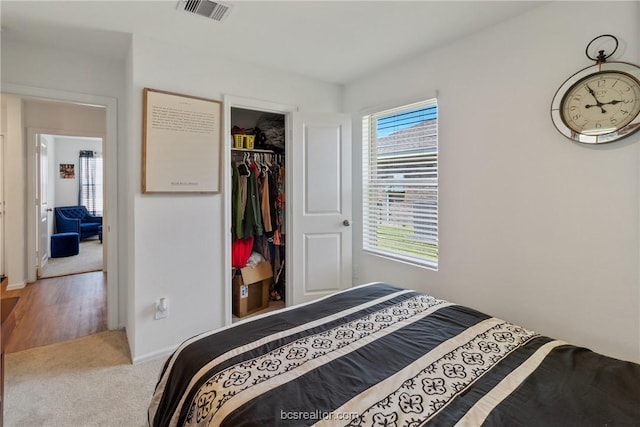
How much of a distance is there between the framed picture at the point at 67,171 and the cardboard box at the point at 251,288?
6.33 m

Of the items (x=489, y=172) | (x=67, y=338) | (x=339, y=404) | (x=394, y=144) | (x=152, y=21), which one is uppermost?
(x=152, y=21)

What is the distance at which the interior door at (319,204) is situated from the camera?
296 centimetres

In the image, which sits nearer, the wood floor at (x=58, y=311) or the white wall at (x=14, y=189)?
the wood floor at (x=58, y=311)

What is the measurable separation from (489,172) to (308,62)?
5.72ft

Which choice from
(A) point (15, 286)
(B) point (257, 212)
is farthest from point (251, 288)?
(A) point (15, 286)

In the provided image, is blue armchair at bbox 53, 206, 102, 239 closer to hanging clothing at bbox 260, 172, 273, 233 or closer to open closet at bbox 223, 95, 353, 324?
open closet at bbox 223, 95, 353, 324

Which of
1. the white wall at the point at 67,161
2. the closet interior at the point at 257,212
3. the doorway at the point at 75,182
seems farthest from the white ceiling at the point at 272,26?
the white wall at the point at 67,161

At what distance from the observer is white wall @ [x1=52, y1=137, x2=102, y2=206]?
6.86 m

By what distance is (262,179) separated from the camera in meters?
3.19

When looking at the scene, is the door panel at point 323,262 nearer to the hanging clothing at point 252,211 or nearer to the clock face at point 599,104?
the hanging clothing at point 252,211

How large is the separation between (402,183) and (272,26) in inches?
63.9

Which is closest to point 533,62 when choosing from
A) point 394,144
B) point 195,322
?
point 394,144

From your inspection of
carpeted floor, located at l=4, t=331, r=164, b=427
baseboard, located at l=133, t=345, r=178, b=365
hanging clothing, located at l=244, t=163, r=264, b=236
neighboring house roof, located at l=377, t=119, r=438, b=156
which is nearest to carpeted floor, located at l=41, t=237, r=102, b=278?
carpeted floor, located at l=4, t=331, r=164, b=427

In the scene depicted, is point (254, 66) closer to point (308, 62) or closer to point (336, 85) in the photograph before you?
point (308, 62)
